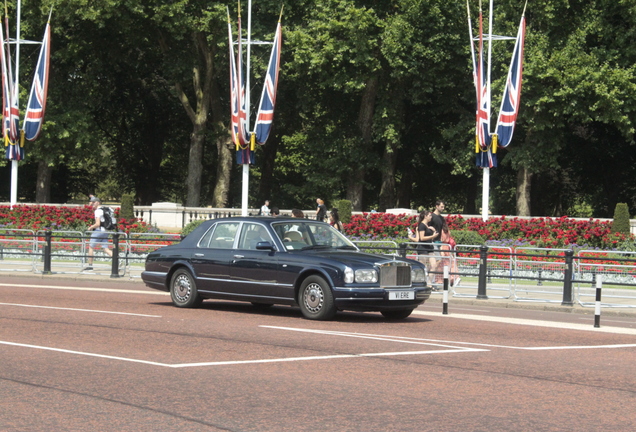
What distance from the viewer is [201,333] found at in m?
13.9

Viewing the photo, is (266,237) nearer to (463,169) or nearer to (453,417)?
(453,417)

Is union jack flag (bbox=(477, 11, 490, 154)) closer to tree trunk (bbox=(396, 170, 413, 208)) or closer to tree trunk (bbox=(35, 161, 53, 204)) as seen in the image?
→ tree trunk (bbox=(396, 170, 413, 208))

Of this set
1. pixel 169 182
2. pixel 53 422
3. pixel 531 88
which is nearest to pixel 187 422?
pixel 53 422

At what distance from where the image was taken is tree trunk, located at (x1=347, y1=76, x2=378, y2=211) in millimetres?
54697

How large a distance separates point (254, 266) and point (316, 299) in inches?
56.9

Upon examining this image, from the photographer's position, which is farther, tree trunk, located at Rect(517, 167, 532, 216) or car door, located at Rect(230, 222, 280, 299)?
tree trunk, located at Rect(517, 167, 532, 216)

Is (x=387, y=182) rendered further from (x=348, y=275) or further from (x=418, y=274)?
(x=348, y=275)

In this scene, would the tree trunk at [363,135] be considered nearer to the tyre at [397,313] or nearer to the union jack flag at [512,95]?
the union jack flag at [512,95]

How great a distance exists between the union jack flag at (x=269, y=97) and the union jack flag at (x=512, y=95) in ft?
27.8

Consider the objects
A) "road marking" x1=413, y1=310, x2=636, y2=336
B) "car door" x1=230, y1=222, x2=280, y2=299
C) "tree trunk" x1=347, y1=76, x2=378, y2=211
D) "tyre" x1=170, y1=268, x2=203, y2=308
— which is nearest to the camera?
"road marking" x1=413, y1=310, x2=636, y2=336

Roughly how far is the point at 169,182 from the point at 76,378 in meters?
64.6

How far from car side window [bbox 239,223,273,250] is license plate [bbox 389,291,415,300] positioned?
7.89 feet

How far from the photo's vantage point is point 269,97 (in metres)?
38.0

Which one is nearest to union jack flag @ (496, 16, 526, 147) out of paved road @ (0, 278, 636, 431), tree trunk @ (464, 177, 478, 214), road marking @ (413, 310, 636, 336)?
road marking @ (413, 310, 636, 336)
